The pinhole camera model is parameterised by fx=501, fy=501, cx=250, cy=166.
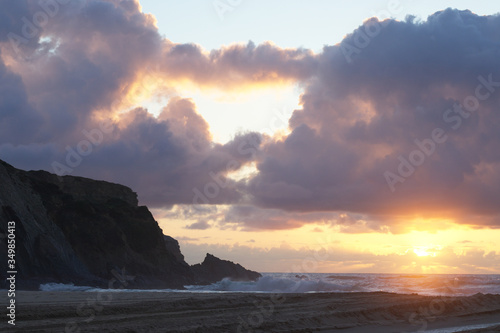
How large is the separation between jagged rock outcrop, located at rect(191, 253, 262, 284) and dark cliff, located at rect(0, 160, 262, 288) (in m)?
22.5

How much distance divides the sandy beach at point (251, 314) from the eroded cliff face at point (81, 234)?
94.8 feet

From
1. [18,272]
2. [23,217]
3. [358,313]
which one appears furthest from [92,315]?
[23,217]

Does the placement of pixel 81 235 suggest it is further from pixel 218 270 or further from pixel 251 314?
pixel 251 314

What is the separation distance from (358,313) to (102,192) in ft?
235

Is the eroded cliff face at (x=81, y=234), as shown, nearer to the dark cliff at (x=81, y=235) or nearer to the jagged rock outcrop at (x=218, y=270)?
the dark cliff at (x=81, y=235)

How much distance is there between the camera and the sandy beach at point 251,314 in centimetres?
1552

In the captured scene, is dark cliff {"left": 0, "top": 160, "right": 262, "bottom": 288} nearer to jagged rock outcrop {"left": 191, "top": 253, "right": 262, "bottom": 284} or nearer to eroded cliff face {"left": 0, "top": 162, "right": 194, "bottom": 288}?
eroded cliff face {"left": 0, "top": 162, "right": 194, "bottom": 288}

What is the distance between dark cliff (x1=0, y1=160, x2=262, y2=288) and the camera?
48500 millimetres

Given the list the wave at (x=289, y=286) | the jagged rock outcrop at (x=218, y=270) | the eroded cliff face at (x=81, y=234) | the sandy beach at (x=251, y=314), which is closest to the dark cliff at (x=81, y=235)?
the eroded cliff face at (x=81, y=234)

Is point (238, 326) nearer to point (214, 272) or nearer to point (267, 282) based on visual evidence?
point (267, 282)

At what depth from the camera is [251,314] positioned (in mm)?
18734

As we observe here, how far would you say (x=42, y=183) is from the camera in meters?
71.0

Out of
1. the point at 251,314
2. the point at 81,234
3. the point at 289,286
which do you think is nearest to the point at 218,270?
the point at 81,234

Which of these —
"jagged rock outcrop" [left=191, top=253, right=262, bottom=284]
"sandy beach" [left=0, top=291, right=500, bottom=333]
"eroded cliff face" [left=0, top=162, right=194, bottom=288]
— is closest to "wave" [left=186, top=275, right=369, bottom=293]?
"eroded cliff face" [left=0, top=162, right=194, bottom=288]
